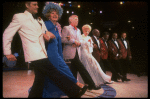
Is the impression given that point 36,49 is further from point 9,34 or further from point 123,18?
point 123,18

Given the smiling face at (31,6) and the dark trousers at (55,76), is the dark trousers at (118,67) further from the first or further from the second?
the smiling face at (31,6)

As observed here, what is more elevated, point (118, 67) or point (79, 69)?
point (79, 69)

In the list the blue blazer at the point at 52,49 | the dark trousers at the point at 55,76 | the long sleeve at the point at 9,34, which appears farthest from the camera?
the blue blazer at the point at 52,49

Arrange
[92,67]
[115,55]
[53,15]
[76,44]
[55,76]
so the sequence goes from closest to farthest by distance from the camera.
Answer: [55,76] < [53,15] < [76,44] < [92,67] < [115,55]

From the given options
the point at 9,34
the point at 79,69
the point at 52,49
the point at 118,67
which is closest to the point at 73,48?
the point at 79,69

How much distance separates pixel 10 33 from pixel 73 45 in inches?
50.3

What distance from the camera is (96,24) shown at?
21.8 ft

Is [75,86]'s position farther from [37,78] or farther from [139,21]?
[139,21]

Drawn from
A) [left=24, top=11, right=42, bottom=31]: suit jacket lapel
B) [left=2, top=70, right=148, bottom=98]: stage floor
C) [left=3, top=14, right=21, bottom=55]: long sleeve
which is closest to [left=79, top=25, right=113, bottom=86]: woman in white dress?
[left=2, top=70, right=148, bottom=98]: stage floor

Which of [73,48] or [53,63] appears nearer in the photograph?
[53,63]

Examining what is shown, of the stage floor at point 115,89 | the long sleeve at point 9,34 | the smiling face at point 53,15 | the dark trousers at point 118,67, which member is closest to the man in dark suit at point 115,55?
the dark trousers at point 118,67

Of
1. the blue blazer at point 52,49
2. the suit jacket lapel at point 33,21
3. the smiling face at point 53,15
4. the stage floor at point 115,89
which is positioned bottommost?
the stage floor at point 115,89

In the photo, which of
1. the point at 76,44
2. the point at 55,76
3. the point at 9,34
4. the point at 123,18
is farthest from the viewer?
the point at 123,18

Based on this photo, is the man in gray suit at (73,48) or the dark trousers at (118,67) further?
the dark trousers at (118,67)
